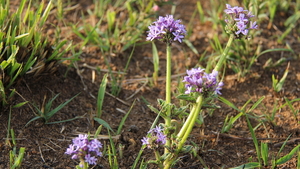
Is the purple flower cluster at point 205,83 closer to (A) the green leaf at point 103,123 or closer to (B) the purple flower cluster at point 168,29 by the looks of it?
(B) the purple flower cluster at point 168,29

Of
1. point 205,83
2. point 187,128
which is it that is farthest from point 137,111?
point 205,83

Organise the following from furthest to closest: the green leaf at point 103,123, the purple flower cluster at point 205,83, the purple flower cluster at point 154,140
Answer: the green leaf at point 103,123
the purple flower cluster at point 154,140
the purple flower cluster at point 205,83

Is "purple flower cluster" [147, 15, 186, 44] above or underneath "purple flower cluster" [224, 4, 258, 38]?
underneath

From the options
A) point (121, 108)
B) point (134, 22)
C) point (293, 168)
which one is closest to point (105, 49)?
point (134, 22)

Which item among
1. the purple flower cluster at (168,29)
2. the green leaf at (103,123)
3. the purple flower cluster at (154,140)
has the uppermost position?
the purple flower cluster at (168,29)

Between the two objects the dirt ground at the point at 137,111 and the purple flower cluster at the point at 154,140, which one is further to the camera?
the dirt ground at the point at 137,111

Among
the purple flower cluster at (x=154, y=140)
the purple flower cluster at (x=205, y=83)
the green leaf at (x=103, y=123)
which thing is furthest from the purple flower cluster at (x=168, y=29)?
the green leaf at (x=103, y=123)

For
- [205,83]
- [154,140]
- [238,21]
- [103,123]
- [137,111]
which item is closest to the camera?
[205,83]

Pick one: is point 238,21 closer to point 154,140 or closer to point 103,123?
point 154,140

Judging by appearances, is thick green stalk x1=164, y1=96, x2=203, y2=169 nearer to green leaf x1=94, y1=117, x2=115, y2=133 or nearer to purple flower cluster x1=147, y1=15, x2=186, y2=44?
purple flower cluster x1=147, y1=15, x2=186, y2=44

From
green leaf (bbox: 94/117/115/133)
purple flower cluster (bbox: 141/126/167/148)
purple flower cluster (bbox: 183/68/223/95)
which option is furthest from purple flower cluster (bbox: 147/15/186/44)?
green leaf (bbox: 94/117/115/133)
